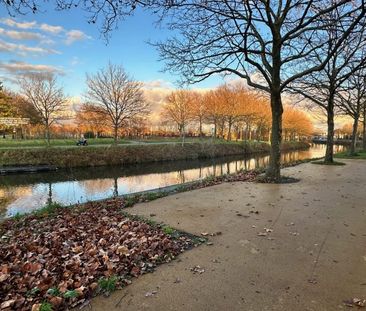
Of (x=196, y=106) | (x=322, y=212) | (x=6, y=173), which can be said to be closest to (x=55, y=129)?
(x=196, y=106)

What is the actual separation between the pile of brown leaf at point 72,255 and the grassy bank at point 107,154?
20.1 metres

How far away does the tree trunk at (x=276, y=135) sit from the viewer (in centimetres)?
1119

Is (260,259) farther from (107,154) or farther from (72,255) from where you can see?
(107,154)

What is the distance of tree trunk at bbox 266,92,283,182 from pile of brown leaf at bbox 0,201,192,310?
22.7ft

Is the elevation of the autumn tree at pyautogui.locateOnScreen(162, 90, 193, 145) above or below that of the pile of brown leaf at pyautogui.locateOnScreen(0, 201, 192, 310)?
above

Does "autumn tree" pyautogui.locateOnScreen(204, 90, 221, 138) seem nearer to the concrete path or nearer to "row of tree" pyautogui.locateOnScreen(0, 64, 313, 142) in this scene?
"row of tree" pyautogui.locateOnScreen(0, 64, 313, 142)

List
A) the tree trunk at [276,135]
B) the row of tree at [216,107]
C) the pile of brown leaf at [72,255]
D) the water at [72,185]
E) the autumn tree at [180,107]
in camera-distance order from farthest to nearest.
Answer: the row of tree at [216,107] → the autumn tree at [180,107] → the water at [72,185] → the tree trunk at [276,135] → the pile of brown leaf at [72,255]

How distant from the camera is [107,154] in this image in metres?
27.8

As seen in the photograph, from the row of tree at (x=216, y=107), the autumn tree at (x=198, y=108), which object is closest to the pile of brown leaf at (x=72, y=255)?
the row of tree at (x=216, y=107)

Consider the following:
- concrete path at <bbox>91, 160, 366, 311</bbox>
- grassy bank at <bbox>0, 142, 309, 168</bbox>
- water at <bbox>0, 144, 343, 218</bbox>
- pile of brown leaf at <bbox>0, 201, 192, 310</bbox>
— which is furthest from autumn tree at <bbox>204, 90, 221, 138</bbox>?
pile of brown leaf at <bbox>0, 201, 192, 310</bbox>

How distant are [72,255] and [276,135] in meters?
9.15

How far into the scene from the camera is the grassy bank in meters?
24.3

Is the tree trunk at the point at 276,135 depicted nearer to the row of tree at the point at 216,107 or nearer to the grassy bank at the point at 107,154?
the grassy bank at the point at 107,154

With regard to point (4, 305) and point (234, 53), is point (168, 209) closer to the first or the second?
point (4, 305)
